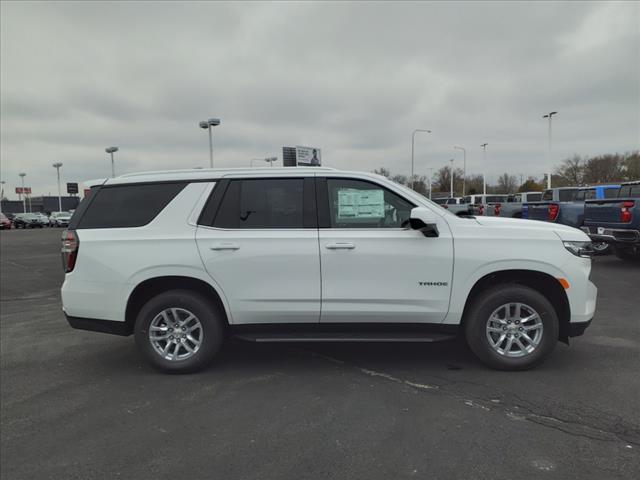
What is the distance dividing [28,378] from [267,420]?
266 centimetres

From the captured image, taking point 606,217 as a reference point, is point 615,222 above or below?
below

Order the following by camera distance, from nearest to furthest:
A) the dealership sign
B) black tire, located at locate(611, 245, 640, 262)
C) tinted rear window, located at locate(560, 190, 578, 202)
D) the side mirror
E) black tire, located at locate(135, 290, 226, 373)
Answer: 1. the side mirror
2. black tire, located at locate(135, 290, 226, 373)
3. black tire, located at locate(611, 245, 640, 262)
4. the dealership sign
5. tinted rear window, located at locate(560, 190, 578, 202)

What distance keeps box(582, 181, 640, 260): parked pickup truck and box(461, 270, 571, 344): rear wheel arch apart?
7.03 meters

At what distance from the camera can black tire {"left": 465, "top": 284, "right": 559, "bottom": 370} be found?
424 centimetres

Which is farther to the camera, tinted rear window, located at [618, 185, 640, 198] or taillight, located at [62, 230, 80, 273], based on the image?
tinted rear window, located at [618, 185, 640, 198]

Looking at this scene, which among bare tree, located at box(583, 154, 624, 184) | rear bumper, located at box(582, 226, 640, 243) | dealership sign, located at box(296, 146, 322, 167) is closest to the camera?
rear bumper, located at box(582, 226, 640, 243)

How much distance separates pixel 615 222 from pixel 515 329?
7.72 meters

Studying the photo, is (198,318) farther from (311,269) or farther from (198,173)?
(198,173)

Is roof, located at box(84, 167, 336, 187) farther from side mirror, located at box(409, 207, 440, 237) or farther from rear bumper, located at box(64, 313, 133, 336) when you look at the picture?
rear bumper, located at box(64, 313, 133, 336)

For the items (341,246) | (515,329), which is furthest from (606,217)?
(341,246)

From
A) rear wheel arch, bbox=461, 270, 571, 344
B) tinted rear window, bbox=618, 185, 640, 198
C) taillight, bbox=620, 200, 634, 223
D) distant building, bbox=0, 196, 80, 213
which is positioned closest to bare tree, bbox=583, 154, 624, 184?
tinted rear window, bbox=618, 185, 640, 198

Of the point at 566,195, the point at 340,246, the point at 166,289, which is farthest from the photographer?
the point at 566,195

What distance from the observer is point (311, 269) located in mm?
4273

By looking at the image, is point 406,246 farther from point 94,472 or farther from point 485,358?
point 94,472
